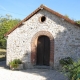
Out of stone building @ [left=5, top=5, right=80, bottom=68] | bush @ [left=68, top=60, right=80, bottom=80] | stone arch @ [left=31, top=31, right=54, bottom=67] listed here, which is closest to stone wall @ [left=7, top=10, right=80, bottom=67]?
stone building @ [left=5, top=5, right=80, bottom=68]

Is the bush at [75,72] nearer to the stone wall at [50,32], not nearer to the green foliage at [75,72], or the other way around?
the green foliage at [75,72]

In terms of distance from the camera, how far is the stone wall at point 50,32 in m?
14.9

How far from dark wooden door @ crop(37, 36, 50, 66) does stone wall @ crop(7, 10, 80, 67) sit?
2.70 ft

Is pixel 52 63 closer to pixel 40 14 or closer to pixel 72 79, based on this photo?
pixel 40 14

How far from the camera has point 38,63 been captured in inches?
648

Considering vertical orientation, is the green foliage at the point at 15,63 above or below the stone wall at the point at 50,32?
below

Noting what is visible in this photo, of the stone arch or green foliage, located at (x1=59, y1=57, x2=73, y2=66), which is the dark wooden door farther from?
green foliage, located at (x1=59, y1=57, x2=73, y2=66)

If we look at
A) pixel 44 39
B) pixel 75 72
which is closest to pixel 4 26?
pixel 44 39

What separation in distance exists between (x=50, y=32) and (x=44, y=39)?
41.1 inches

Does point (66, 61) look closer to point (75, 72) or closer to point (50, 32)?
point (50, 32)

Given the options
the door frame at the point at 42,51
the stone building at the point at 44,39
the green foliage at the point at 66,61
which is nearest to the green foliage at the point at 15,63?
the stone building at the point at 44,39

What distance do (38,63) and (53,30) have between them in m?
3.09

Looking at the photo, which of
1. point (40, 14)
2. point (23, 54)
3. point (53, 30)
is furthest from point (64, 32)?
point (23, 54)

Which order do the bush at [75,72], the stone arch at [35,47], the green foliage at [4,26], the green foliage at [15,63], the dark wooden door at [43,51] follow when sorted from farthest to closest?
the green foliage at [4,26] < the dark wooden door at [43,51] < the stone arch at [35,47] < the green foliage at [15,63] < the bush at [75,72]
